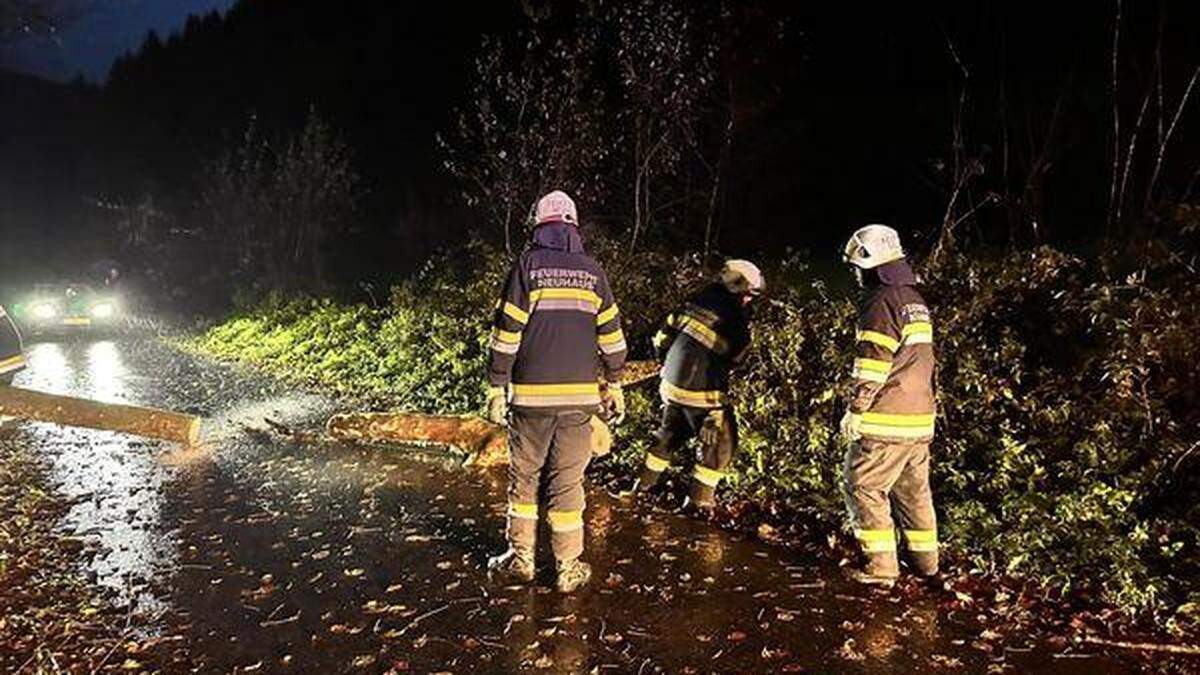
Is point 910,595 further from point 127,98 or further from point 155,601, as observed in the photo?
point 127,98

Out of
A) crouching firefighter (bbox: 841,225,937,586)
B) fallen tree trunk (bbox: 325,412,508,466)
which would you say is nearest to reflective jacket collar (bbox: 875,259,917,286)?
crouching firefighter (bbox: 841,225,937,586)

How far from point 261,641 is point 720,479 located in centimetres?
351

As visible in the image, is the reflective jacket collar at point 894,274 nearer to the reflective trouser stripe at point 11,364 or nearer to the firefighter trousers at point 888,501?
the firefighter trousers at point 888,501

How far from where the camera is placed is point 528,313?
16.3 ft

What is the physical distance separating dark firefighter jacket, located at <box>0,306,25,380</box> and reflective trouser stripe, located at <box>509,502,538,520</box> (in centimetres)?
642

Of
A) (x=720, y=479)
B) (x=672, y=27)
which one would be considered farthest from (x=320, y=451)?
(x=672, y=27)

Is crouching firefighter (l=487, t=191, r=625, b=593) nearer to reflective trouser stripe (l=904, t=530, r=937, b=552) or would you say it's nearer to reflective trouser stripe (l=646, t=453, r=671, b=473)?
reflective trouser stripe (l=646, t=453, r=671, b=473)

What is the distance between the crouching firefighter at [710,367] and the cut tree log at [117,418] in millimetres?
5080

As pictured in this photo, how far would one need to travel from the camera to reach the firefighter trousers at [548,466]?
5031 mm

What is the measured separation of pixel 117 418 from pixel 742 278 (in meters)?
6.30

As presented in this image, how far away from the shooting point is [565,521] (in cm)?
497

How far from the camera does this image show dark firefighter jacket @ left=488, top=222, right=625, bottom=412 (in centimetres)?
494

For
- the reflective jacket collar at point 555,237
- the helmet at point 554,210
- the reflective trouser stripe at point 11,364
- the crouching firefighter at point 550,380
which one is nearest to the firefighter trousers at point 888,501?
the crouching firefighter at point 550,380

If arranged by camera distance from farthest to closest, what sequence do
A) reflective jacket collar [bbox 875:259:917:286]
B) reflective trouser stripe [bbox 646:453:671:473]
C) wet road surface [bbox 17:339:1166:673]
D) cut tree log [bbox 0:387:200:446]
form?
cut tree log [bbox 0:387:200:446] → reflective trouser stripe [bbox 646:453:671:473] → reflective jacket collar [bbox 875:259:917:286] → wet road surface [bbox 17:339:1166:673]
